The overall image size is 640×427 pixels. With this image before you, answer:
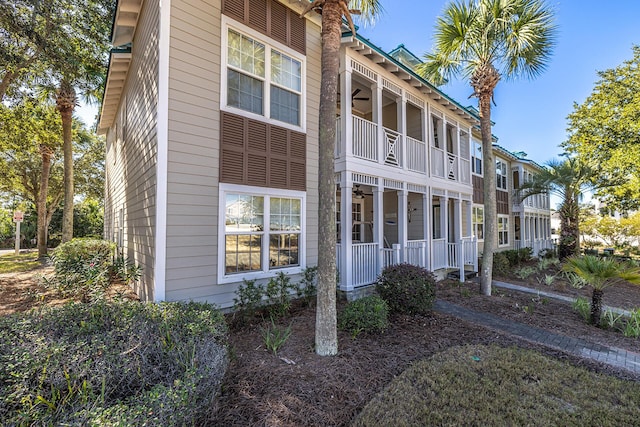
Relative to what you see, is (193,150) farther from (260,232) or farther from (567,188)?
(567,188)

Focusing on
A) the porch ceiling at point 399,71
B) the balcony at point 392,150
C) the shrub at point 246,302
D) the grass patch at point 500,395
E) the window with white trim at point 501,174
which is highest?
the porch ceiling at point 399,71

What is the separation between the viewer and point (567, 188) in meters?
17.1

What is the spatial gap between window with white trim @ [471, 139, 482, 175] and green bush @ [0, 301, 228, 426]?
15537 mm

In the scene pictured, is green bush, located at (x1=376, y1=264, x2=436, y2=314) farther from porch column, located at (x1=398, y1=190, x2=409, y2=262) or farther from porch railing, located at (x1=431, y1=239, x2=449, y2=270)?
porch railing, located at (x1=431, y1=239, x2=449, y2=270)

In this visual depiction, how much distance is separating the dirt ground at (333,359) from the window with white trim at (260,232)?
1.19 meters

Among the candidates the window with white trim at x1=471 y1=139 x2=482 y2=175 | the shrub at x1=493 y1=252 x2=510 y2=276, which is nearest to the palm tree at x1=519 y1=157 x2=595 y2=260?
the window with white trim at x1=471 y1=139 x2=482 y2=175

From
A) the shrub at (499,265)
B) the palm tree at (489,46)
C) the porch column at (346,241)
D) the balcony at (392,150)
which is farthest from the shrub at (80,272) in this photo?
the shrub at (499,265)

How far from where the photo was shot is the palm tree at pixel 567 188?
16.8 m

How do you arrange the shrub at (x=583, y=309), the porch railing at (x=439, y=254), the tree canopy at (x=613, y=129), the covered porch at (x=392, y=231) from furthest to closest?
the tree canopy at (x=613, y=129), the porch railing at (x=439, y=254), the covered porch at (x=392, y=231), the shrub at (x=583, y=309)

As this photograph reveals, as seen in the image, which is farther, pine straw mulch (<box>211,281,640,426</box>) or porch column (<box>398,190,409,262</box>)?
porch column (<box>398,190,409,262</box>)

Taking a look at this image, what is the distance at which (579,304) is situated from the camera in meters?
7.21

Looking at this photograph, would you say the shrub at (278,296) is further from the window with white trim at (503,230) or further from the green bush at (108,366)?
the window with white trim at (503,230)

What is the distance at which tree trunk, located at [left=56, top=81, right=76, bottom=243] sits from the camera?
1241 centimetres

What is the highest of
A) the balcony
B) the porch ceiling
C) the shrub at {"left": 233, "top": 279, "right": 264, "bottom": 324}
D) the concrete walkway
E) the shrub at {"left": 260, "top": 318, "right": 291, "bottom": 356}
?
the porch ceiling
